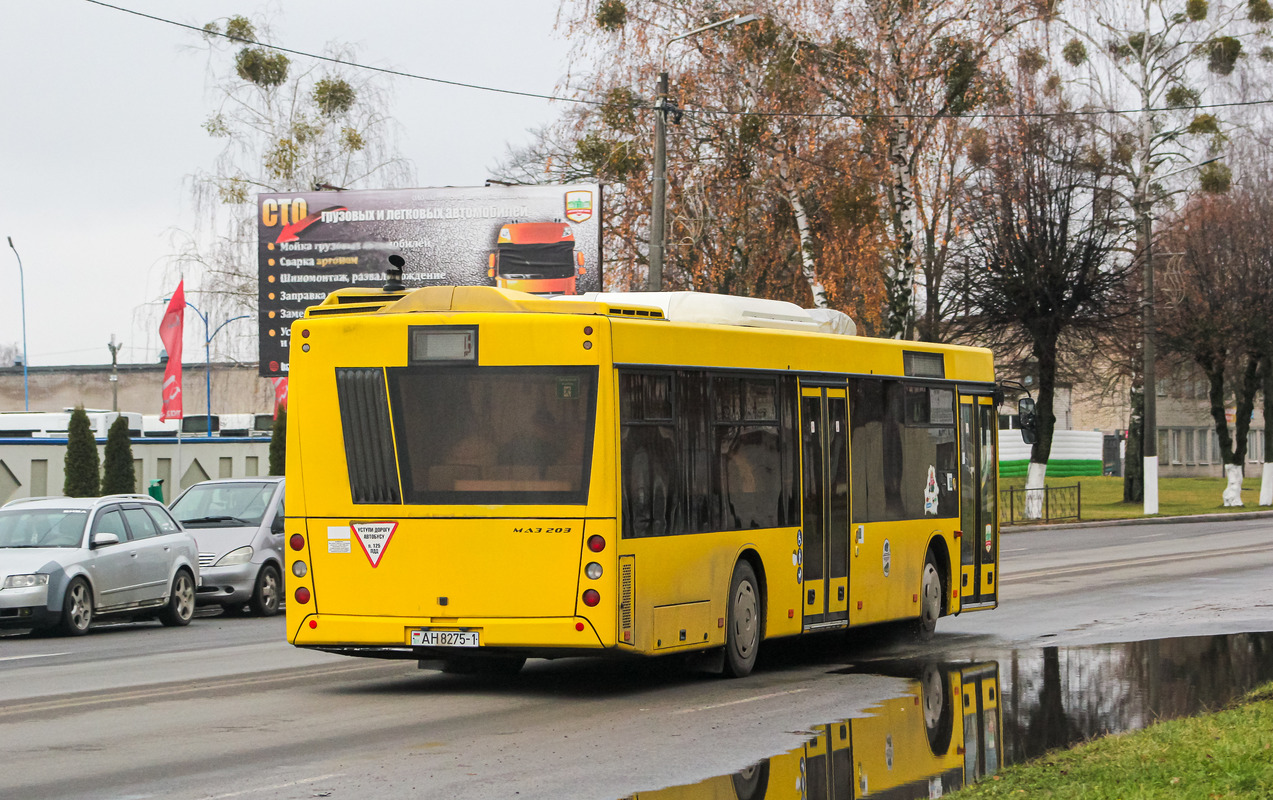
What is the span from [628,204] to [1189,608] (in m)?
23.9

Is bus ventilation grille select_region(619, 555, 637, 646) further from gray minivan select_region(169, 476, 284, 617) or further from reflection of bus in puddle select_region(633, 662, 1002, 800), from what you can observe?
gray minivan select_region(169, 476, 284, 617)

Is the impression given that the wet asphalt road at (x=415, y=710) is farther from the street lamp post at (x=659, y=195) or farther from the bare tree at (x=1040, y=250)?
the bare tree at (x=1040, y=250)

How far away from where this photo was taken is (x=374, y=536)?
38.9 ft

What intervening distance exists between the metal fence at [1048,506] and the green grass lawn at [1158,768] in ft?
119

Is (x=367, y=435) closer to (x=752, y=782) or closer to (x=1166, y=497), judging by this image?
(x=752, y=782)

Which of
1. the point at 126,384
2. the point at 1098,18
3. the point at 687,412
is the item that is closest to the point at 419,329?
the point at 687,412

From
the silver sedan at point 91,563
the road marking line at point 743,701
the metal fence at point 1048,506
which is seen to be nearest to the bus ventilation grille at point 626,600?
the road marking line at point 743,701

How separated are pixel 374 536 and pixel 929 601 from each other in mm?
6924

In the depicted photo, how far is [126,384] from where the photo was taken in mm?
92875

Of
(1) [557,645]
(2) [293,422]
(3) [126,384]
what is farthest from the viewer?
(3) [126,384]

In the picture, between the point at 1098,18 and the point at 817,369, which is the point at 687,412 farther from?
the point at 1098,18

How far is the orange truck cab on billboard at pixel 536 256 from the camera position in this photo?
34406 millimetres

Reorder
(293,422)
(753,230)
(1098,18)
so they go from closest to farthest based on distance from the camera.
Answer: (293,422) < (753,230) < (1098,18)

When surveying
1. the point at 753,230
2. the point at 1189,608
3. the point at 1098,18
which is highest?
the point at 1098,18
